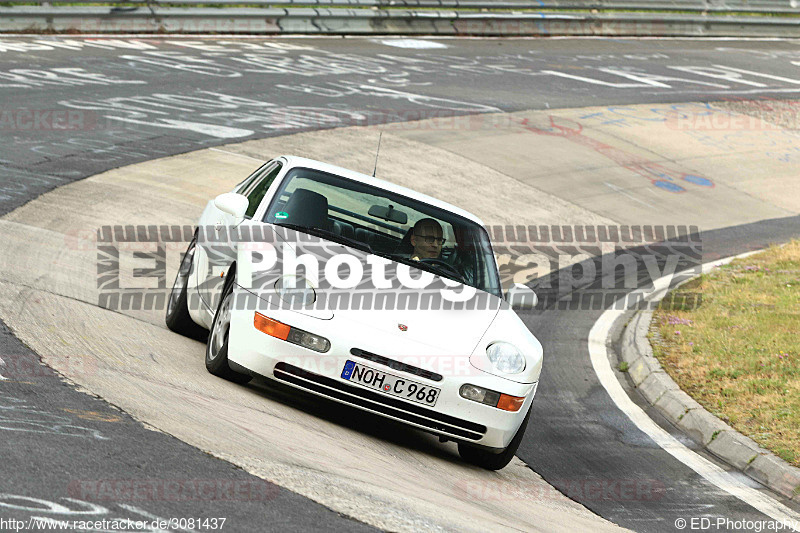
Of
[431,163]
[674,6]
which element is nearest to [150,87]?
[431,163]

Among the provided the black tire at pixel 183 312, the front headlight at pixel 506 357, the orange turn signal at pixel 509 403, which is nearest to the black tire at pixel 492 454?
the orange turn signal at pixel 509 403

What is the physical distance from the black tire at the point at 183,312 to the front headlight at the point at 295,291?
1630 millimetres

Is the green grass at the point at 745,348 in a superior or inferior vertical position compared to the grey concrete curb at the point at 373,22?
inferior

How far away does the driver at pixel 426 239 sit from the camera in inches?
280

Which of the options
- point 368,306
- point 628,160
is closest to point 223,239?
point 368,306

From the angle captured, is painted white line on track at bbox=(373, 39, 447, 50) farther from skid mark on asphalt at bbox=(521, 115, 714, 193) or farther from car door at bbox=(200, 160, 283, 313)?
car door at bbox=(200, 160, 283, 313)

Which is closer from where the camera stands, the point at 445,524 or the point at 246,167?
the point at 445,524

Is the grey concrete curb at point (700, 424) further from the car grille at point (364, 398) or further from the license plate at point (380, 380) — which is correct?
the license plate at point (380, 380)

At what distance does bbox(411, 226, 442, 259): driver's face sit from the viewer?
7121mm

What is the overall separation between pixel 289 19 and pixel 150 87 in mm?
8163

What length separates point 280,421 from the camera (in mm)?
5742

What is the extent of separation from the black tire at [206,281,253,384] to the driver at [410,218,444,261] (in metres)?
1.38

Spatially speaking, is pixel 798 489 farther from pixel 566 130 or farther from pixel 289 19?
pixel 289 19

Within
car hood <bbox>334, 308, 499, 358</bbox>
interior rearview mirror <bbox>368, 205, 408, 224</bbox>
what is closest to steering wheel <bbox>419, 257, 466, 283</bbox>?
interior rearview mirror <bbox>368, 205, 408, 224</bbox>
